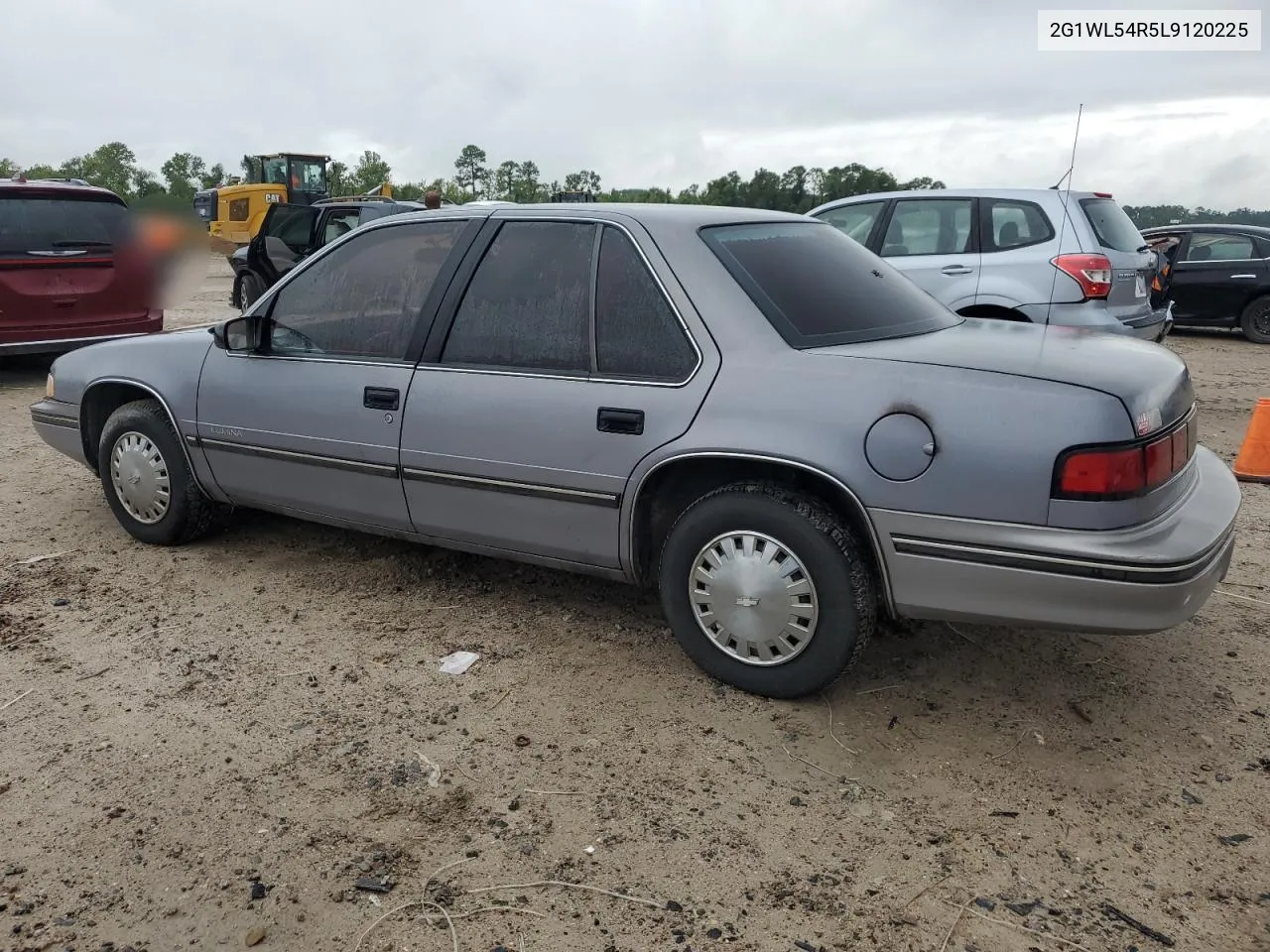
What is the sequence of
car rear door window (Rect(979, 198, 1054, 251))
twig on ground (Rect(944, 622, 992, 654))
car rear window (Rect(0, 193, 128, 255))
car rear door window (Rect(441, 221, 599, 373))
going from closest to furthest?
car rear door window (Rect(441, 221, 599, 373))
twig on ground (Rect(944, 622, 992, 654))
car rear door window (Rect(979, 198, 1054, 251))
car rear window (Rect(0, 193, 128, 255))

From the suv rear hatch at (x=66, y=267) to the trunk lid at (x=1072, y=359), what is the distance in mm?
Answer: 7489

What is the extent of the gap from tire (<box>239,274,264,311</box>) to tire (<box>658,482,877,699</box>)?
12179 millimetres

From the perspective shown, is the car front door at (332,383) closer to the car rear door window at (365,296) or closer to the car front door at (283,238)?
the car rear door window at (365,296)

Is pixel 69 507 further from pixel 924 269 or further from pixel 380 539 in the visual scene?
pixel 924 269

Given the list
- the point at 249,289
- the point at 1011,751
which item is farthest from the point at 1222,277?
the point at 249,289

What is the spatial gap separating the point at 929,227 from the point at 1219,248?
6.90 metres

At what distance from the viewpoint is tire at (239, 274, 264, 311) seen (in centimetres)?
1416

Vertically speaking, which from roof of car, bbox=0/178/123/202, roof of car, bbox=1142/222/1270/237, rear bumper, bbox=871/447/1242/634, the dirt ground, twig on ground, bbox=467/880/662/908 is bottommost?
twig on ground, bbox=467/880/662/908

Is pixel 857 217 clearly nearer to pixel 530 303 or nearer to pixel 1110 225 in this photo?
pixel 1110 225

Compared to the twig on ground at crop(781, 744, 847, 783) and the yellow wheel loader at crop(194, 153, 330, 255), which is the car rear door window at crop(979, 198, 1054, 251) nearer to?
the twig on ground at crop(781, 744, 847, 783)

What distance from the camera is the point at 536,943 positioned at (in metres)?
2.29

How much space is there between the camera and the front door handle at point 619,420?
3.35 meters

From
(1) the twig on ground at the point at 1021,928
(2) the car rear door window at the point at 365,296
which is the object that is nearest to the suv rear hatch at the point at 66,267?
(2) the car rear door window at the point at 365,296

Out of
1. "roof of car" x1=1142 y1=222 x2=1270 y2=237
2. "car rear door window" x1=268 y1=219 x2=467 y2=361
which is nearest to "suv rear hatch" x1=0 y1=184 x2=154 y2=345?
"car rear door window" x1=268 y1=219 x2=467 y2=361
